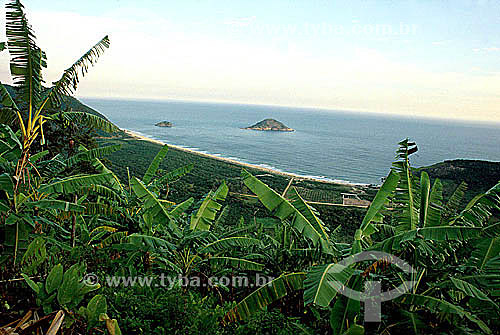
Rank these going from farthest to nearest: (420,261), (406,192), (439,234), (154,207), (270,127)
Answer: (270,127) < (154,207) < (406,192) < (420,261) < (439,234)

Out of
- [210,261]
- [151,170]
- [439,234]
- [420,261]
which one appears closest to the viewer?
[439,234]

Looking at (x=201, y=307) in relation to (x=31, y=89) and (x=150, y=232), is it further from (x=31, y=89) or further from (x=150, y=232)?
(x=31, y=89)

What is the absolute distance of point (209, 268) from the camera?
417cm

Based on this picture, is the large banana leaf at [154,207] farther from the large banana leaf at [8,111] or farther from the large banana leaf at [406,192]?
the large banana leaf at [406,192]

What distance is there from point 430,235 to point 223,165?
162 feet

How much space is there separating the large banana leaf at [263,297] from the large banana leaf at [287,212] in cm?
40

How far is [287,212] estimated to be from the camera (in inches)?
125

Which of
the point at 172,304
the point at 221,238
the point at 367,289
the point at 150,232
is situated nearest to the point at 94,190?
the point at 150,232

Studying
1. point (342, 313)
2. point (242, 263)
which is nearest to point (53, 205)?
point (242, 263)

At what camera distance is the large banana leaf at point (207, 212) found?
13.7ft

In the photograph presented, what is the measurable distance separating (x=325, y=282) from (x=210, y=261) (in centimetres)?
184

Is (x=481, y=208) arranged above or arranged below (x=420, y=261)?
above

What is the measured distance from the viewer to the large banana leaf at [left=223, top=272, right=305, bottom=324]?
2.79 m

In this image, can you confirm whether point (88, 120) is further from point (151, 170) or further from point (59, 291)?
point (59, 291)
